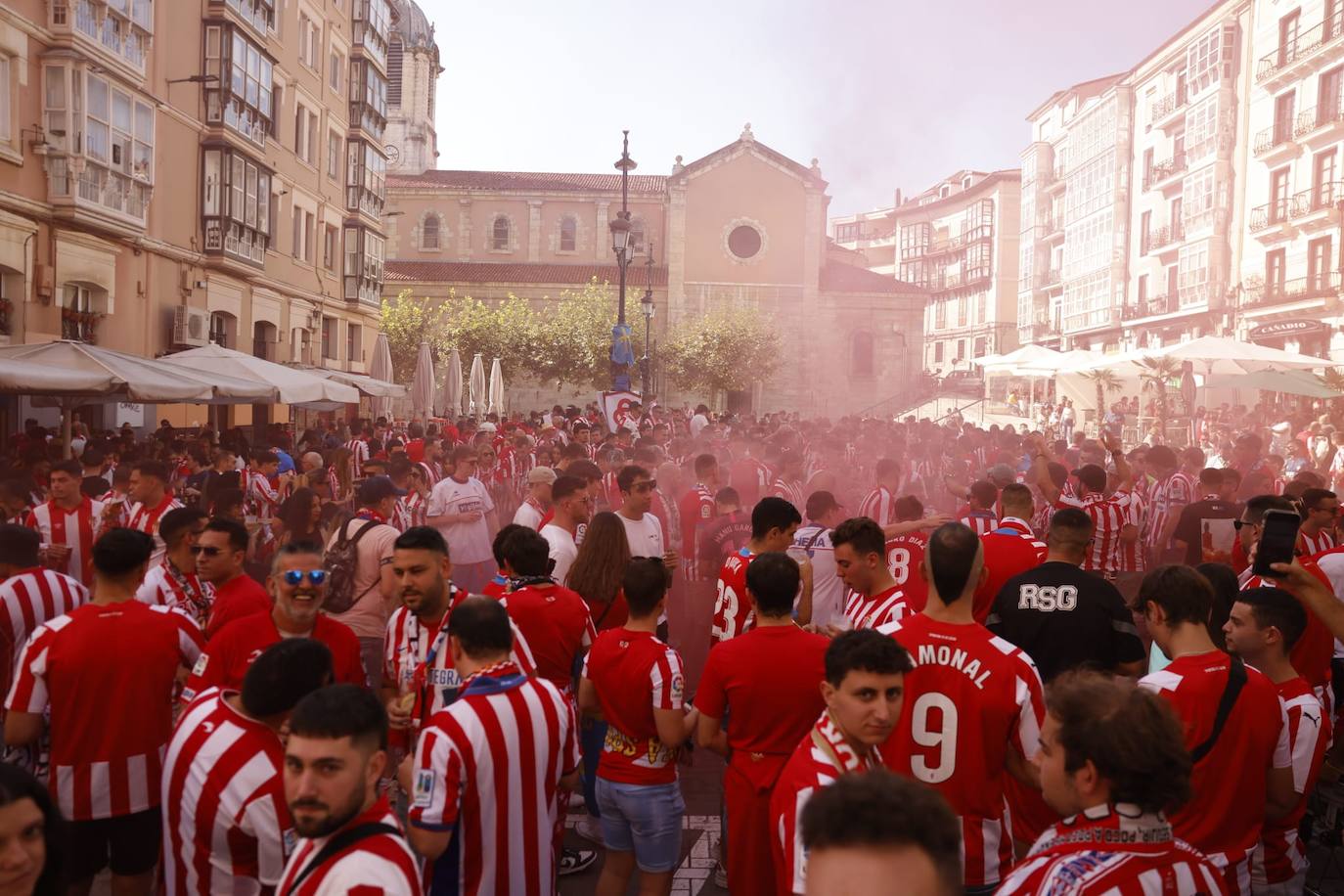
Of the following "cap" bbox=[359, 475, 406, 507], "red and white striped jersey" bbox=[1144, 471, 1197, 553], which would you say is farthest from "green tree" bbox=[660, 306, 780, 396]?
"cap" bbox=[359, 475, 406, 507]

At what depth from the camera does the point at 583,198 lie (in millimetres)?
54625

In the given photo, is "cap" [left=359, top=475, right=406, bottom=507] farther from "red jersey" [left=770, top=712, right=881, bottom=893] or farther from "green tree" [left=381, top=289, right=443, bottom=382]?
"green tree" [left=381, top=289, right=443, bottom=382]

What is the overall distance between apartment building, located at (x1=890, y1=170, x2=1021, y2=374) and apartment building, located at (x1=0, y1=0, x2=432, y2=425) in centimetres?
4887

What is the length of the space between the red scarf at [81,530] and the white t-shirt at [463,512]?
2.62 m

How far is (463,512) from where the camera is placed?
8.88 metres

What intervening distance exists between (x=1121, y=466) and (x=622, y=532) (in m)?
6.17

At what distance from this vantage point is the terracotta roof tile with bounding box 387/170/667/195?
54312 millimetres

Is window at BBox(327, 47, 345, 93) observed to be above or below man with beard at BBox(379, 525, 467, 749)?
above

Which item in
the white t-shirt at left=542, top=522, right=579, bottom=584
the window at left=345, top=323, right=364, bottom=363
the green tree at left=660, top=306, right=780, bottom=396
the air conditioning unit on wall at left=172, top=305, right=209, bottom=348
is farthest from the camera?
the green tree at left=660, top=306, right=780, bottom=396

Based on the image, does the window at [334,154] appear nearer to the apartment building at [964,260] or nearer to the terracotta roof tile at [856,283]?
the terracotta roof tile at [856,283]

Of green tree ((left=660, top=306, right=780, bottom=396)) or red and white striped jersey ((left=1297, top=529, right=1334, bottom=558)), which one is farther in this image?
green tree ((left=660, top=306, right=780, bottom=396))

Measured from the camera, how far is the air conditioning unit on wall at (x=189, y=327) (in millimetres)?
21641

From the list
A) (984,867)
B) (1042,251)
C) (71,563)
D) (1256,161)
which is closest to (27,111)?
(71,563)

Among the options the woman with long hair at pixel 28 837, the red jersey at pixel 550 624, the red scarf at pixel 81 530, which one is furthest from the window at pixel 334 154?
the woman with long hair at pixel 28 837
